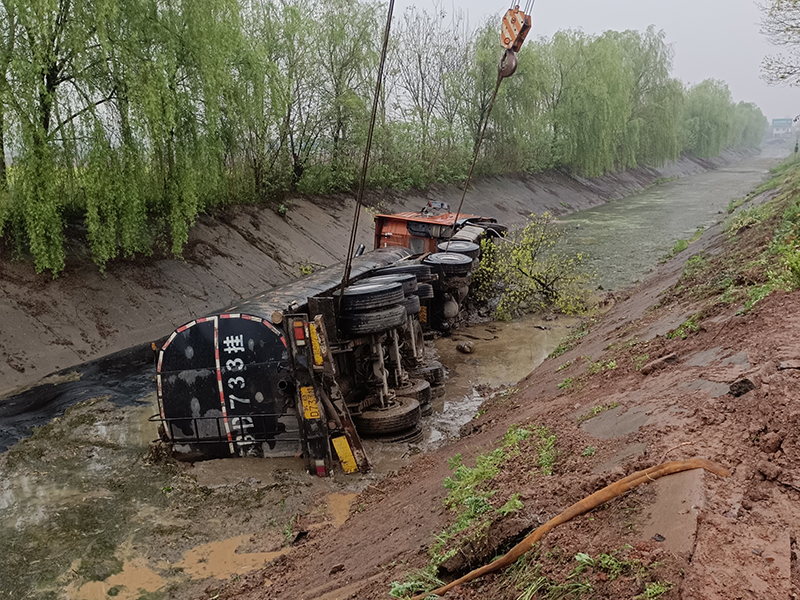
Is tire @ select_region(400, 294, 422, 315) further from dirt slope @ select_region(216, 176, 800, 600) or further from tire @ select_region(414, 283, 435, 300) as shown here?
dirt slope @ select_region(216, 176, 800, 600)

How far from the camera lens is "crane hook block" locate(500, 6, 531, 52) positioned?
8.77 metres

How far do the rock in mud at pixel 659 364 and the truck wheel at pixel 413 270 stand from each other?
6.10m

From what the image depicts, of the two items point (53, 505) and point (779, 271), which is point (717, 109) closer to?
point (779, 271)

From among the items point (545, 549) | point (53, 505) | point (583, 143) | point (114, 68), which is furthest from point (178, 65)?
point (583, 143)

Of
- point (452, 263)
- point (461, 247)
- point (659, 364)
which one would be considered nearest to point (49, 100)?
point (452, 263)

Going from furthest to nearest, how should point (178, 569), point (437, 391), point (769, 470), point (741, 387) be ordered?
point (437, 391)
point (178, 569)
point (741, 387)
point (769, 470)

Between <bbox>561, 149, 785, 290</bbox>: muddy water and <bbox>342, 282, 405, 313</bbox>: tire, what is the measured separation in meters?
12.1

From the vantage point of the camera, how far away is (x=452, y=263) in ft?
45.9

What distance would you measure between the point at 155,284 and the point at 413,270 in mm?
8363

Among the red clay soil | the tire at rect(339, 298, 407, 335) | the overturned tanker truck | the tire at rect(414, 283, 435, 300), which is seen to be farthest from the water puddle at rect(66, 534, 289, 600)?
the tire at rect(414, 283, 435, 300)

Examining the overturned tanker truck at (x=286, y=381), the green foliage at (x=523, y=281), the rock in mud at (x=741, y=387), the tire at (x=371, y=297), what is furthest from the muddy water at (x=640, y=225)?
the rock in mud at (x=741, y=387)

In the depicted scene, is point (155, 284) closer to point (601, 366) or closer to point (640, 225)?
point (601, 366)

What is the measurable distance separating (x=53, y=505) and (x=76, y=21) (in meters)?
11.8

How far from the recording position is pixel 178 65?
55.7 ft
